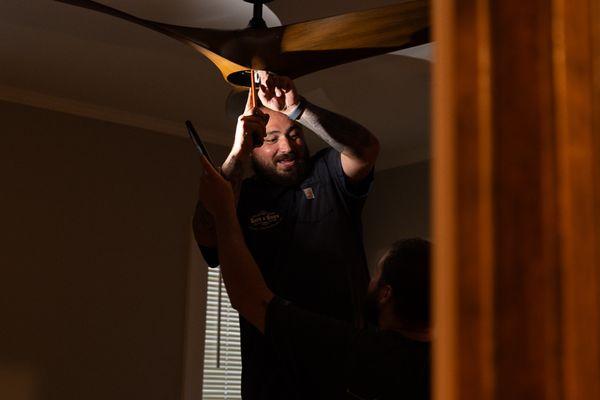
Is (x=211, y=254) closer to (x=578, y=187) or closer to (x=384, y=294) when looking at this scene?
(x=384, y=294)

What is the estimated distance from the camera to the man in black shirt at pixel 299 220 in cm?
167

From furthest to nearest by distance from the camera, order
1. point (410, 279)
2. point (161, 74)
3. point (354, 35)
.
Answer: point (161, 74) < point (354, 35) < point (410, 279)

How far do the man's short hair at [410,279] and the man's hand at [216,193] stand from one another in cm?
30

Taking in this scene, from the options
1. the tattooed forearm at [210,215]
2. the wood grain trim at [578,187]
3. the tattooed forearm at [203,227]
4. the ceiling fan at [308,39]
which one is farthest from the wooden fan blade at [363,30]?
the wood grain trim at [578,187]

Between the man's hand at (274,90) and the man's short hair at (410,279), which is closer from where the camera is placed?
the man's short hair at (410,279)

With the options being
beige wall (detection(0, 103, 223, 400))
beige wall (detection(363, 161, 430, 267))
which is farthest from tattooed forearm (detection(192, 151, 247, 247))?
beige wall (detection(363, 161, 430, 267))

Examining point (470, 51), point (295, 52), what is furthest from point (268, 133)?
point (470, 51)

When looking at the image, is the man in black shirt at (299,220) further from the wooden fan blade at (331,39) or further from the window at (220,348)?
the window at (220,348)

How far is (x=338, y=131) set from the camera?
1.74m

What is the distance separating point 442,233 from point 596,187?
7cm

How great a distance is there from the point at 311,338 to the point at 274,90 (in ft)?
2.00

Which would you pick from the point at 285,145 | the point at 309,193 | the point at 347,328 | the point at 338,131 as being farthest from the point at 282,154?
the point at 347,328

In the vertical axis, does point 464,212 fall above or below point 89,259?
below

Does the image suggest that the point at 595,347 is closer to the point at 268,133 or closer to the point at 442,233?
the point at 442,233
